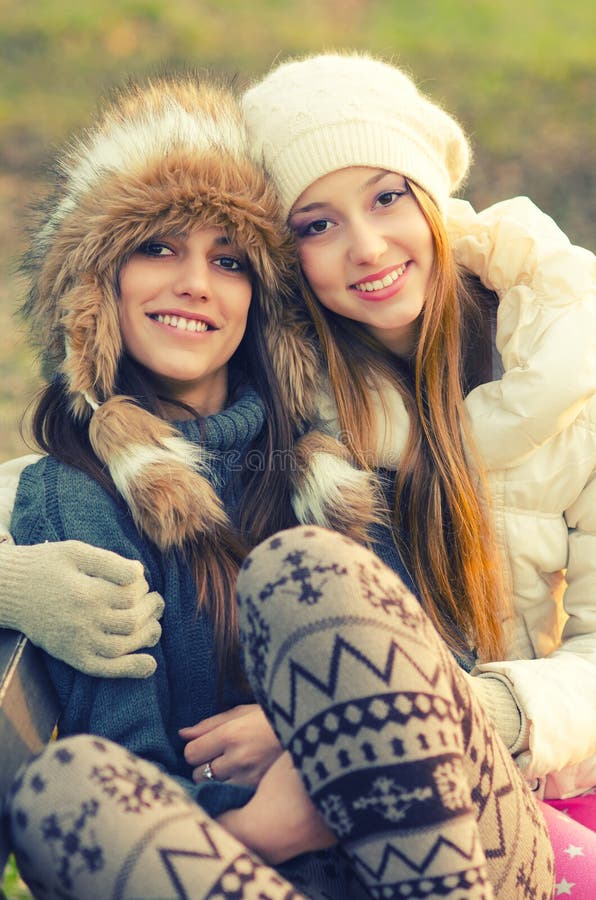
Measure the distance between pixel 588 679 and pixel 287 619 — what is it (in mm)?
705

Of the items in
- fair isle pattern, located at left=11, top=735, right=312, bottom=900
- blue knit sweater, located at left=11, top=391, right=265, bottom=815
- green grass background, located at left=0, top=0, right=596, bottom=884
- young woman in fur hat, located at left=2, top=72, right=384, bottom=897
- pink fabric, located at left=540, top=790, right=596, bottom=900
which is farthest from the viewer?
green grass background, located at left=0, top=0, right=596, bottom=884

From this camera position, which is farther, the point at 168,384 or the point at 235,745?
the point at 168,384

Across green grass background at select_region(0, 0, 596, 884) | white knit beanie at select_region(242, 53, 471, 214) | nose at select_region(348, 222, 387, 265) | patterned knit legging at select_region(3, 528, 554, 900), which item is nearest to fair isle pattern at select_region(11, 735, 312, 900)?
patterned knit legging at select_region(3, 528, 554, 900)

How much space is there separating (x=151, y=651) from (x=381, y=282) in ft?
2.60

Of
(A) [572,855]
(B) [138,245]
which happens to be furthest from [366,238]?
(A) [572,855]

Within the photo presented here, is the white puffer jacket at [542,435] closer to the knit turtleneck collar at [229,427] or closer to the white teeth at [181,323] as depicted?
the knit turtleneck collar at [229,427]

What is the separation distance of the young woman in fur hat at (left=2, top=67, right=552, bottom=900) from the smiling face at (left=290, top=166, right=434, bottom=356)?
8cm

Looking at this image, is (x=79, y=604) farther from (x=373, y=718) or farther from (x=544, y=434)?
(x=544, y=434)

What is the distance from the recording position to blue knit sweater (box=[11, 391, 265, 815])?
5.28 ft

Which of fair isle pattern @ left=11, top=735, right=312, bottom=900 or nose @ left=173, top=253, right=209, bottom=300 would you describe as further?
nose @ left=173, top=253, right=209, bottom=300

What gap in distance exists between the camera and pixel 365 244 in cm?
186

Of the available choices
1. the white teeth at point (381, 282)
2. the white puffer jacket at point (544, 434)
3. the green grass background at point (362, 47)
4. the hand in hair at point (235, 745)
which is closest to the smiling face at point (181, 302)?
the white teeth at point (381, 282)

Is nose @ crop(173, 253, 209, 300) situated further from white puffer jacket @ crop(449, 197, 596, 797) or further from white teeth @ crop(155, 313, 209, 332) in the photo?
white puffer jacket @ crop(449, 197, 596, 797)

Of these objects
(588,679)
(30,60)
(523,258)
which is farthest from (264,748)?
(30,60)
